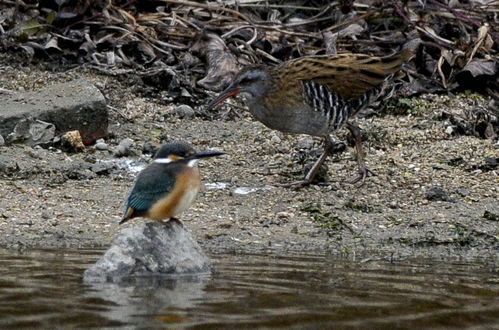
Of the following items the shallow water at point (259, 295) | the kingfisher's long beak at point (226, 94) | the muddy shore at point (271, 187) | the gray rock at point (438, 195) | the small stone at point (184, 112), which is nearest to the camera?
the shallow water at point (259, 295)

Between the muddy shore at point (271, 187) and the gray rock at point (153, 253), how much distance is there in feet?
3.93

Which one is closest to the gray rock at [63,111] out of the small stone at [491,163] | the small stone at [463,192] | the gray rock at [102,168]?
the gray rock at [102,168]

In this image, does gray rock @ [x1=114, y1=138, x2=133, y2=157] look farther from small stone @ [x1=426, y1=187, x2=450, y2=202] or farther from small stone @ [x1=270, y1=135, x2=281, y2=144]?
small stone @ [x1=426, y1=187, x2=450, y2=202]

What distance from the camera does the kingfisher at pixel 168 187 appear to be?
7074 millimetres

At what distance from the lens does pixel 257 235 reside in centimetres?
895

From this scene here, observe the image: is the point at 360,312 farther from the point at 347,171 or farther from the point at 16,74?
the point at 16,74

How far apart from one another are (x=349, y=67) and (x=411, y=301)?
4.19 metres

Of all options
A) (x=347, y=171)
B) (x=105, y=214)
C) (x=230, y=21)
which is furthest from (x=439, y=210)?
(x=230, y=21)

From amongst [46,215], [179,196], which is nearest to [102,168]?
[46,215]

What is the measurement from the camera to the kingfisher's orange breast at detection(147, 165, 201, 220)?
7.07 meters

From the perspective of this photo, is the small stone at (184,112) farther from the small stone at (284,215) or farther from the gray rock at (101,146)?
the small stone at (284,215)

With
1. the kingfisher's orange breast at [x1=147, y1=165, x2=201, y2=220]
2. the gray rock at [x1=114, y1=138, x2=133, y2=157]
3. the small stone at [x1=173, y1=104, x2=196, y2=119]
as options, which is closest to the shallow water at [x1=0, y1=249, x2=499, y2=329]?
the kingfisher's orange breast at [x1=147, y1=165, x2=201, y2=220]

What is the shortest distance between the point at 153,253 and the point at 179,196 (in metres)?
0.46

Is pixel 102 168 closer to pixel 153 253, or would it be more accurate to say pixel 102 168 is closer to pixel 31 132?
pixel 31 132
